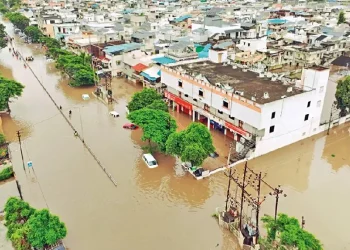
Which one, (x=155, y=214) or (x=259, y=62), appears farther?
(x=259, y=62)

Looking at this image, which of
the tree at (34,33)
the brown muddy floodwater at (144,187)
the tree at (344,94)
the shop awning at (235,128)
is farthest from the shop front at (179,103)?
the tree at (34,33)

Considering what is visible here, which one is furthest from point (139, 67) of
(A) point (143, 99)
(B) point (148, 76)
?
(A) point (143, 99)

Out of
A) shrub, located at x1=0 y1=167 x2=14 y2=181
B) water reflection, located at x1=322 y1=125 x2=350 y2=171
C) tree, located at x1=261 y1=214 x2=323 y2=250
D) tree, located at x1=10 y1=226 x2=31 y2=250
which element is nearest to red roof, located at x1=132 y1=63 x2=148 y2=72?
shrub, located at x1=0 y1=167 x2=14 y2=181

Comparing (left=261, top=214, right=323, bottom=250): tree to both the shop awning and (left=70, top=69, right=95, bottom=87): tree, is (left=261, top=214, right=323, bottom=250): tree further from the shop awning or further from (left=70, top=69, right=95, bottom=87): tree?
(left=70, top=69, right=95, bottom=87): tree

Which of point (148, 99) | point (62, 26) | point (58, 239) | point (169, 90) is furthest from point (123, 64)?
point (58, 239)

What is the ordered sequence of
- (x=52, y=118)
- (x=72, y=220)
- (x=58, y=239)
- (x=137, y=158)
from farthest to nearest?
(x=52, y=118) → (x=137, y=158) → (x=72, y=220) → (x=58, y=239)

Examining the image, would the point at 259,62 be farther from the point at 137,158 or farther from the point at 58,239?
the point at 58,239

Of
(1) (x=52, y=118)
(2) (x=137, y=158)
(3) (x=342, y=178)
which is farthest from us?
(1) (x=52, y=118)

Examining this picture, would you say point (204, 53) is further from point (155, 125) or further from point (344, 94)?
point (155, 125)
